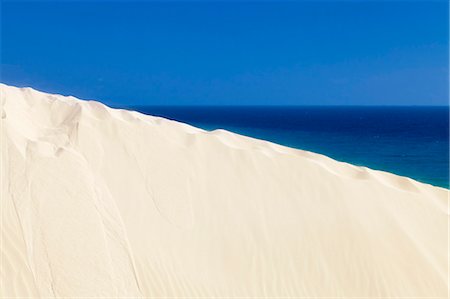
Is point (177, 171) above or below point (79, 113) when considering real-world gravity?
below

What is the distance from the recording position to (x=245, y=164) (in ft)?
34.0

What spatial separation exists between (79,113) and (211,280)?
5.48 m

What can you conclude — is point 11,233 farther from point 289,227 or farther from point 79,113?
point 289,227

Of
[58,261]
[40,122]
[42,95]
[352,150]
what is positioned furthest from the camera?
[352,150]

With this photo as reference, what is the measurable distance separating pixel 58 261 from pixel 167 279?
1851mm

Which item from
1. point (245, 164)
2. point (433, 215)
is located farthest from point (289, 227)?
point (433, 215)

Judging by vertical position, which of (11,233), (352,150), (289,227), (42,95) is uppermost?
(352,150)

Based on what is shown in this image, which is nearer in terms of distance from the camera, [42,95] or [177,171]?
[177,171]

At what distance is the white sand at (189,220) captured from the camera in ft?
24.3

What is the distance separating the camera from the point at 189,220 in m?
8.76

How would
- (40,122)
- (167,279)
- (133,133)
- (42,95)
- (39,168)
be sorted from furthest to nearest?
(42,95) → (40,122) → (133,133) → (39,168) → (167,279)

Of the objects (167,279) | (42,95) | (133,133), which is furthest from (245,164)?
(42,95)

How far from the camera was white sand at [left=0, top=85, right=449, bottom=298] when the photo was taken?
7398 mm

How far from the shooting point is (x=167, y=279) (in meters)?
7.69
